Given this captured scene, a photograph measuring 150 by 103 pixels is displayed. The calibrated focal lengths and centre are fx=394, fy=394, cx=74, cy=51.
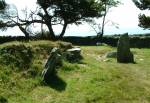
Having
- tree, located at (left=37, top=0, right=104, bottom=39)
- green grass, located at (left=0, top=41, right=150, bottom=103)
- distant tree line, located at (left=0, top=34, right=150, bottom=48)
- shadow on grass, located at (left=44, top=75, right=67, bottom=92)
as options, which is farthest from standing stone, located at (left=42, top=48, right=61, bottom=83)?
tree, located at (left=37, top=0, right=104, bottom=39)

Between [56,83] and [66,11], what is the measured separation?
4382 cm

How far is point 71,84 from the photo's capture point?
51.8 feet

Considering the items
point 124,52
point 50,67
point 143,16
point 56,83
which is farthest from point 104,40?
point 56,83

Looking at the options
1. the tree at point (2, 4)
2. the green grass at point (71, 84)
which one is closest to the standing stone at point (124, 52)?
the green grass at point (71, 84)

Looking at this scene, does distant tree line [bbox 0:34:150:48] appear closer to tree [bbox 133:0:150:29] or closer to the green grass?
tree [bbox 133:0:150:29]

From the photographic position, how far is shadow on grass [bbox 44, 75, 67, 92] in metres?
15.4

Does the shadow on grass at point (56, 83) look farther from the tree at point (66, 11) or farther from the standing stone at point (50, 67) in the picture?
the tree at point (66, 11)

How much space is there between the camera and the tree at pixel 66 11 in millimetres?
59125

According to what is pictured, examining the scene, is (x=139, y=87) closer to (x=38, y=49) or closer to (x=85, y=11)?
(x=38, y=49)

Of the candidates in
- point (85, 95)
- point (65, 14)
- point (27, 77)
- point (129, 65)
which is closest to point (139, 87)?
point (85, 95)

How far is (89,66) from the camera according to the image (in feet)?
62.7

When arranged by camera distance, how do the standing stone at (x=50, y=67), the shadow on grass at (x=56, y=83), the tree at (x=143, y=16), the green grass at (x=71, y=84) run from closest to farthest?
the green grass at (x=71, y=84), the shadow on grass at (x=56, y=83), the standing stone at (x=50, y=67), the tree at (x=143, y=16)

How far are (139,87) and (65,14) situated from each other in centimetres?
4339

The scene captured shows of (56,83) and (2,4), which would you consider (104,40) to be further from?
(56,83)
